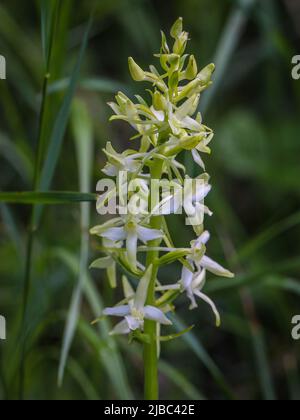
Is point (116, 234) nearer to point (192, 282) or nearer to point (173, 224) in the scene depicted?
point (192, 282)

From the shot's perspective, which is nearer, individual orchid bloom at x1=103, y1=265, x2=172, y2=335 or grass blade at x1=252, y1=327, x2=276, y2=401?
individual orchid bloom at x1=103, y1=265, x2=172, y2=335

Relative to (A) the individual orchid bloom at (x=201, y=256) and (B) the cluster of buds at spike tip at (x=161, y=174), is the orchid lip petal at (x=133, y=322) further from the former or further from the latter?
(A) the individual orchid bloom at (x=201, y=256)

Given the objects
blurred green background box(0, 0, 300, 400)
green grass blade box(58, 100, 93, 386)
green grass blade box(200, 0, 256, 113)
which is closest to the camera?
green grass blade box(58, 100, 93, 386)

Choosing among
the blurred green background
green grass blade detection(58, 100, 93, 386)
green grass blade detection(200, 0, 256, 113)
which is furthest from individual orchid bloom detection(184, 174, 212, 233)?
green grass blade detection(200, 0, 256, 113)

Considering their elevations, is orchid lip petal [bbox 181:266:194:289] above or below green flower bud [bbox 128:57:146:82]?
below

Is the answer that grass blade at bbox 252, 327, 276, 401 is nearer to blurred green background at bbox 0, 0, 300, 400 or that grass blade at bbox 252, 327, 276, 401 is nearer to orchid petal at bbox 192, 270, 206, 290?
blurred green background at bbox 0, 0, 300, 400

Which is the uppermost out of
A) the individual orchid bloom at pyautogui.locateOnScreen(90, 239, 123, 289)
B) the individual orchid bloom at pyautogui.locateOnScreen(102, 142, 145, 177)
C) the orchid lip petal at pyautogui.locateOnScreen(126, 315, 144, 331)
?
the individual orchid bloom at pyautogui.locateOnScreen(102, 142, 145, 177)

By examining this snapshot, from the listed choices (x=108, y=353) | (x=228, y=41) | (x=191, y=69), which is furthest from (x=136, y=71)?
(x=228, y=41)

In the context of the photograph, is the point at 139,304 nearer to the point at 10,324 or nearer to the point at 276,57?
the point at 10,324
